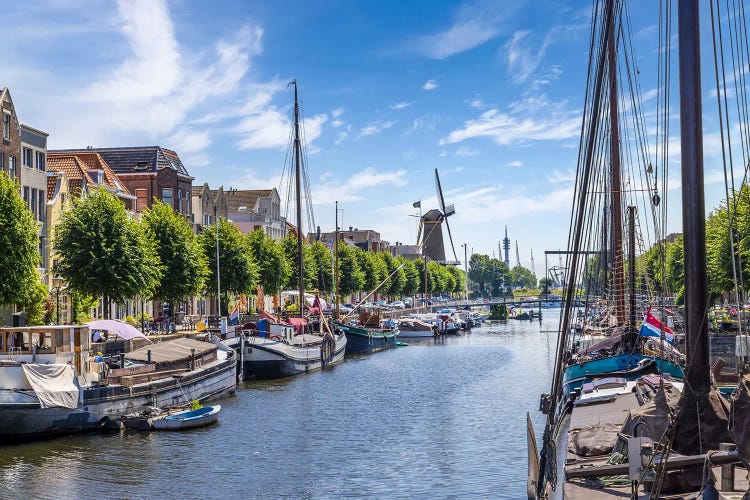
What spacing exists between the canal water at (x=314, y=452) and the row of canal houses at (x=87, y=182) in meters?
20.0

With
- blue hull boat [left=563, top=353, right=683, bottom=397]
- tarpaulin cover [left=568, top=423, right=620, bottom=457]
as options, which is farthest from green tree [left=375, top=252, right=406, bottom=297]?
tarpaulin cover [left=568, top=423, right=620, bottom=457]

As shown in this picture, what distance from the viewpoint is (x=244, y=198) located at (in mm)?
133750

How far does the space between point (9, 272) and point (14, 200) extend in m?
3.83

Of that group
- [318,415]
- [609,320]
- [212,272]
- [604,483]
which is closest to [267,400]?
[318,415]

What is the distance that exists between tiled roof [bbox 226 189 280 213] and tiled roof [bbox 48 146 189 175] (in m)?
36.7

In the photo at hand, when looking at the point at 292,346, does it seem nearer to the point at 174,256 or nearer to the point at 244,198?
the point at 174,256

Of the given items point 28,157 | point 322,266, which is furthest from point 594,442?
point 322,266

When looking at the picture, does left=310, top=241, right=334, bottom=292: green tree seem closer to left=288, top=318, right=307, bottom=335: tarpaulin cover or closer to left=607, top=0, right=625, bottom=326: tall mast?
left=288, top=318, right=307, bottom=335: tarpaulin cover

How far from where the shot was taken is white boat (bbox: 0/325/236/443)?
3594cm

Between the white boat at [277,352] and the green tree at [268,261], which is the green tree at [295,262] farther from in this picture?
the white boat at [277,352]

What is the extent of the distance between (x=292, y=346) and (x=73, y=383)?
94.3 feet

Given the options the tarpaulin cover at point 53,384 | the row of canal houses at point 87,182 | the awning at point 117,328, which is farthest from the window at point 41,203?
the tarpaulin cover at point 53,384

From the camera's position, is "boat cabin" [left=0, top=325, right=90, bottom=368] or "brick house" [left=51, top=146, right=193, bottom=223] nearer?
"boat cabin" [left=0, top=325, right=90, bottom=368]

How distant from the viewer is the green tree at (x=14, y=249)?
4859cm
